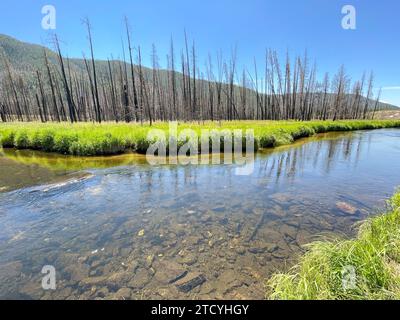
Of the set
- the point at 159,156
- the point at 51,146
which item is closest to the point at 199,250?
the point at 159,156

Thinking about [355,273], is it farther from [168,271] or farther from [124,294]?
[124,294]

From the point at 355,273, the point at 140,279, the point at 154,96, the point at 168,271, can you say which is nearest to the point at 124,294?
the point at 140,279

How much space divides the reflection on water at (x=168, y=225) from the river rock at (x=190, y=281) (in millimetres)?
15

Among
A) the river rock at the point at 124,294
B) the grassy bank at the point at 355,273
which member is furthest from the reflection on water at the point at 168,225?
the grassy bank at the point at 355,273

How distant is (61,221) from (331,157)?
13.4 metres

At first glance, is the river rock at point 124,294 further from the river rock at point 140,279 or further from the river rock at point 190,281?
the river rock at point 190,281

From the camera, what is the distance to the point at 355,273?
7.90ft

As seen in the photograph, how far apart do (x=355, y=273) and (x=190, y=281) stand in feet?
6.92

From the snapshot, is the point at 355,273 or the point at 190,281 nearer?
the point at 355,273

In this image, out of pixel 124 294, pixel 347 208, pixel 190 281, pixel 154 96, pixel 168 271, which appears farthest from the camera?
pixel 154 96

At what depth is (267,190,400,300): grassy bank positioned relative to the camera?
2.19 m

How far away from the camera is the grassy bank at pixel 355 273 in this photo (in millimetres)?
2193

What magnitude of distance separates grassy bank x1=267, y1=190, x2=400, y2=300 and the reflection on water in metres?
0.67
